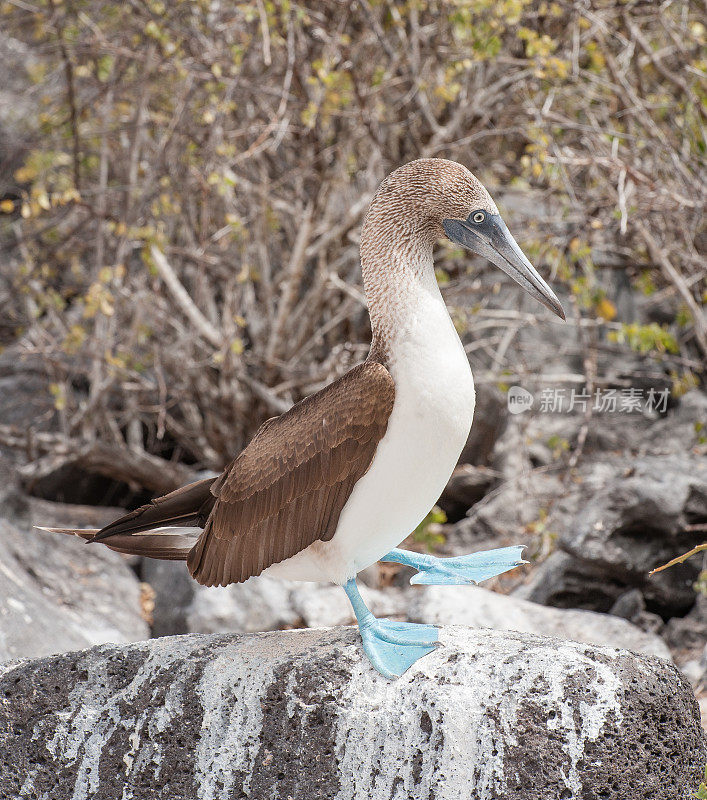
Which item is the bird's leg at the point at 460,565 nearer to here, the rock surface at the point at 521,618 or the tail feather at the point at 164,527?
the tail feather at the point at 164,527

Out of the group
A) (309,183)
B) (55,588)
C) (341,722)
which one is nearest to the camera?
(341,722)

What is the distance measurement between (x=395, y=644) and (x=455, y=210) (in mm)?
1310

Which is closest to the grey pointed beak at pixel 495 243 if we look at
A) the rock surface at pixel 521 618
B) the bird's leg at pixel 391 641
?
the bird's leg at pixel 391 641

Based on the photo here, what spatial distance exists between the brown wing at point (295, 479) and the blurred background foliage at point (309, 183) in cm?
303

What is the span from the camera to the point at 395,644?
293 cm

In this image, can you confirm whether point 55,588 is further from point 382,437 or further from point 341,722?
point 382,437

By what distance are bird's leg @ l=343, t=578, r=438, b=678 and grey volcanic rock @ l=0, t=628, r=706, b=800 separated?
0.05m

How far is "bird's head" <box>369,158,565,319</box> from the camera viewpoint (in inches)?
115

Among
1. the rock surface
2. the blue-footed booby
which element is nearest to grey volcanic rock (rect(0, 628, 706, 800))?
the blue-footed booby

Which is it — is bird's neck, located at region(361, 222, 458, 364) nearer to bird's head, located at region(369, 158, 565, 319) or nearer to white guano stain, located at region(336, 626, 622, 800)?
bird's head, located at region(369, 158, 565, 319)

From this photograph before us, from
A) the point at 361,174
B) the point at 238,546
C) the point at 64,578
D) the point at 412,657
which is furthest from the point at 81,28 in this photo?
the point at 412,657

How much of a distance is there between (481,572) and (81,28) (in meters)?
5.63

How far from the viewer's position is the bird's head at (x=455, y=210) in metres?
2.92

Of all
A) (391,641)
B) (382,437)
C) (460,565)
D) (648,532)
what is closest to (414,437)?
(382,437)
